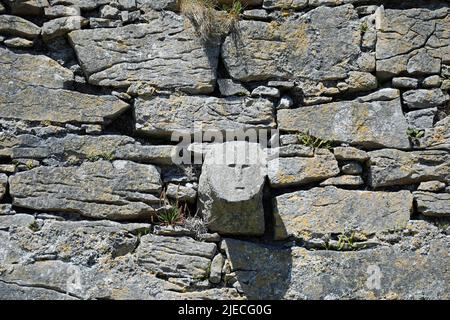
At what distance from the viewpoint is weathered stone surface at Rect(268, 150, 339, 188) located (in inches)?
241

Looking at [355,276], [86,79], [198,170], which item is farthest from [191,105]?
[355,276]

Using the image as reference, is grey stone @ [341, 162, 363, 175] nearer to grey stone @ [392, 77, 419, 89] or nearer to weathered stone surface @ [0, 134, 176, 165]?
grey stone @ [392, 77, 419, 89]

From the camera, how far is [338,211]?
19.9 ft

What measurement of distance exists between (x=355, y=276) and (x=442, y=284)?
0.68m

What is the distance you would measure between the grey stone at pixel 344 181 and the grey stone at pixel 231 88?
3.32ft

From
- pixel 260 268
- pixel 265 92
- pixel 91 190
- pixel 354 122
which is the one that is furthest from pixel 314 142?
pixel 91 190

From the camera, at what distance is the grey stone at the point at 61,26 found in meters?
6.46

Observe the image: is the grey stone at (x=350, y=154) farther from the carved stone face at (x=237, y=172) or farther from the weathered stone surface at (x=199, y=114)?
the carved stone face at (x=237, y=172)

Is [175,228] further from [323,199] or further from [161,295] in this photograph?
[323,199]

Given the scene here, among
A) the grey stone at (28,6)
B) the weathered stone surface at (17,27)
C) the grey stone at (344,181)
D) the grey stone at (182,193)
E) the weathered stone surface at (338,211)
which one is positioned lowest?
the weathered stone surface at (338,211)

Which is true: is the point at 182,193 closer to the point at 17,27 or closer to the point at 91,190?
the point at 91,190

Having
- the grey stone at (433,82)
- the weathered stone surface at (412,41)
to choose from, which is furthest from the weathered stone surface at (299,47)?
the grey stone at (433,82)

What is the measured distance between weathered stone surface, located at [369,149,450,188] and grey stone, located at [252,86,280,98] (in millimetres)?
963

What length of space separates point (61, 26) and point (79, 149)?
3.64ft
